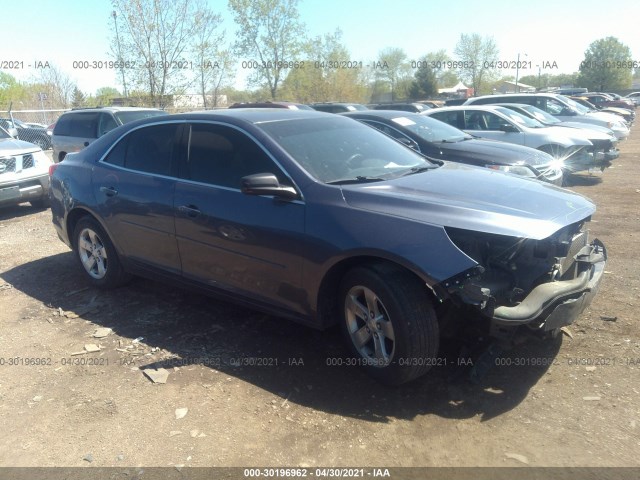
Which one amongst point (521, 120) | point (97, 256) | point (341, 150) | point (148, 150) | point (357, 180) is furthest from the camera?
point (521, 120)

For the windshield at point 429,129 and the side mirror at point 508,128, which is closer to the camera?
the windshield at point 429,129

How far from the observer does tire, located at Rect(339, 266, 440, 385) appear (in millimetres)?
3238

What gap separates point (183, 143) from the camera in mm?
4516

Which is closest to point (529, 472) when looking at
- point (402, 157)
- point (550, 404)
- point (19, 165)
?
point (550, 404)

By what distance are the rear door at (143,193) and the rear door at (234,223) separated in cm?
17

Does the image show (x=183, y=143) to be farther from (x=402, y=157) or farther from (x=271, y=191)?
(x=402, y=157)

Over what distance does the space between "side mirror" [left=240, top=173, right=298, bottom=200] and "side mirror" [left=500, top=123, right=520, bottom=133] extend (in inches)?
347

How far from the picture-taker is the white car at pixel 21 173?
337 inches

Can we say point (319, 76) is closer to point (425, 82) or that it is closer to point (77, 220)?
point (425, 82)

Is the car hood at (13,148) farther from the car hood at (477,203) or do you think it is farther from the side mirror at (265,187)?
the car hood at (477,203)

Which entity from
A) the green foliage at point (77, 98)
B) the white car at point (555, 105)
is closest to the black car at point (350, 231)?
the white car at point (555, 105)

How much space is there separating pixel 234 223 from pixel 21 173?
6.44 meters

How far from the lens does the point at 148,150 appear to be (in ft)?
15.8

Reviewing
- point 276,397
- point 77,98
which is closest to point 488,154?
point 276,397
